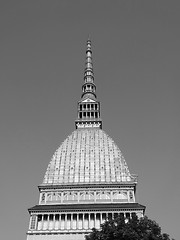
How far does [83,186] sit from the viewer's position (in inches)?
2815

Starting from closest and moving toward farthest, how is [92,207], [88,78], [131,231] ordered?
[131,231] < [92,207] < [88,78]

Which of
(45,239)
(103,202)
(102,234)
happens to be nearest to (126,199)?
(103,202)

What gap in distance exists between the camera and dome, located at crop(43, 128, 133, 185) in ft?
244

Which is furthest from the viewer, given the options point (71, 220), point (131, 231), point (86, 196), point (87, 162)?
point (87, 162)

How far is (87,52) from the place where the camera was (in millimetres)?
116312

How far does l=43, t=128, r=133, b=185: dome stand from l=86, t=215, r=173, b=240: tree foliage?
3911 cm

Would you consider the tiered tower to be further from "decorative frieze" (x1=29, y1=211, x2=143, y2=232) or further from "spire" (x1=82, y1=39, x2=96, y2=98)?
"spire" (x1=82, y1=39, x2=96, y2=98)

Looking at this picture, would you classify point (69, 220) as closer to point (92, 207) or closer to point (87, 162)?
point (92, 207)

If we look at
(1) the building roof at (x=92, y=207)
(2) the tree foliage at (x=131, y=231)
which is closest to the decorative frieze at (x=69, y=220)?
(1) the building roof at (x=92, y=207)

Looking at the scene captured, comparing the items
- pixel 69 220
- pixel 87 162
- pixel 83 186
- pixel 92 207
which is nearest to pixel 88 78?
pixel 87 162

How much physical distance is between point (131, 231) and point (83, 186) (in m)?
40.2

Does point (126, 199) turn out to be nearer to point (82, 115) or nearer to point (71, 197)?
point (71, 197)

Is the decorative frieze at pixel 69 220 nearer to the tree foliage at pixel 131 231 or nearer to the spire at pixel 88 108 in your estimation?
the spire at pixel 88 108

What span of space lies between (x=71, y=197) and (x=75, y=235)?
9.41m
